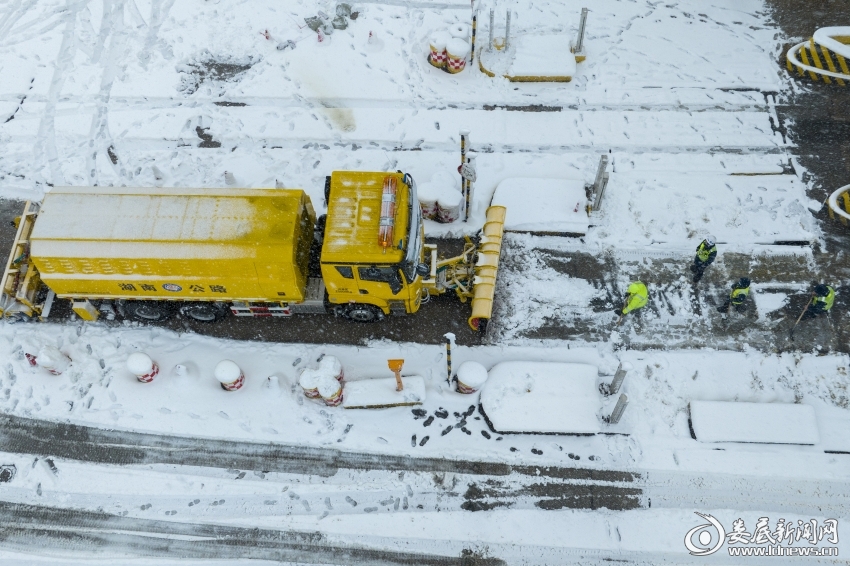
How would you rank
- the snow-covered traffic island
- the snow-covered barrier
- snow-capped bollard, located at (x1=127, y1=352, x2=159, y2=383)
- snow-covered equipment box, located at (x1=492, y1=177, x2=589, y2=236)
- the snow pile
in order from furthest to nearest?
snow-covered equipment box, located at (x1=492, y1=177, x2=589, y2=236)
the snow-covered barrier
the snow pile
snow-capped bollard, located at (x1=127, y1=352, x2=159, y2=383)
the snow-covered traffic island

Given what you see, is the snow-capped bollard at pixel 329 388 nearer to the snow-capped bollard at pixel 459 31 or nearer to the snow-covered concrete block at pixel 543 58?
the snow-covered concrete block at pixel 543 58

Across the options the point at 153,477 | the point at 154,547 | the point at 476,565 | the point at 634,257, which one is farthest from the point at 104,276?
the point at 634,257

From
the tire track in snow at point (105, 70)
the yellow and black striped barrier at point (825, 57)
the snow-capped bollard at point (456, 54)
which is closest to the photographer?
the tire track in snow at point (105, 70)

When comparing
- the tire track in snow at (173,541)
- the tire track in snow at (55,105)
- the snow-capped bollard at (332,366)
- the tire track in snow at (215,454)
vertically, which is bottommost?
the tire track in snow at (173,541)

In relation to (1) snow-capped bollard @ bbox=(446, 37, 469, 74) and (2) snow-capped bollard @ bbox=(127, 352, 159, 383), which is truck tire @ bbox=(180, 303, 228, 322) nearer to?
(2) snow-capped bollard @ bbox=(127, 352, 159, 383)

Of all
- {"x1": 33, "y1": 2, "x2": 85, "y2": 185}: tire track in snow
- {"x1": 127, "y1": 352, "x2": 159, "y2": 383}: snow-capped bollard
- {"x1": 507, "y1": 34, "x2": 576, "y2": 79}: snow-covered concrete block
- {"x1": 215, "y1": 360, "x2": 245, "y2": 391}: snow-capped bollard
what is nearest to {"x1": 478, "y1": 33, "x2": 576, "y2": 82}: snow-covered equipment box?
{"x1": 507, "y1": 34, "x2": 576, "y2": 79}: snow-covered concrete block

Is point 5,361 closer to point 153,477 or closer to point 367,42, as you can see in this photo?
point 153,477

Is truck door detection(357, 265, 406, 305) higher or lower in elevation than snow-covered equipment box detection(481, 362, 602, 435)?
higher

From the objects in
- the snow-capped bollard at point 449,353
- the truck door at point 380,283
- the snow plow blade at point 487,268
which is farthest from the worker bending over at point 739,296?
the truck door at point 380,283
